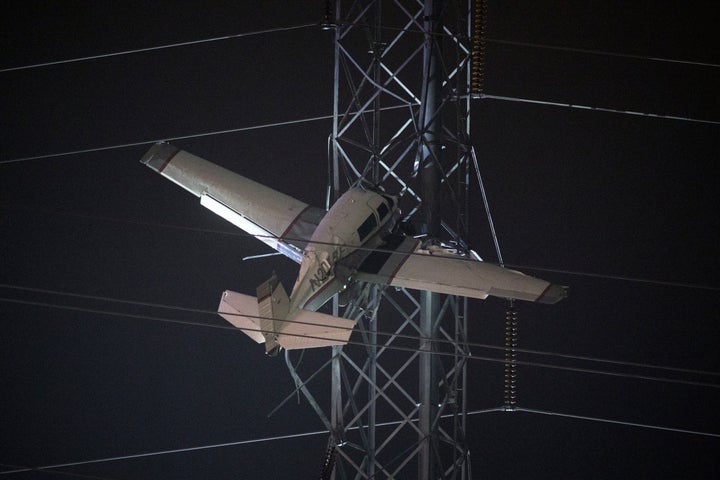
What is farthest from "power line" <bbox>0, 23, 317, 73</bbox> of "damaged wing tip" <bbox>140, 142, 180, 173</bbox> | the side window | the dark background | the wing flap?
the wing flap

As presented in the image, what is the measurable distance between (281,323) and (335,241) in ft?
2.95

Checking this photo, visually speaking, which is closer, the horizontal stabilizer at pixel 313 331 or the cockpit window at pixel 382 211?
the horizontal stabilizer at pixel 313 331

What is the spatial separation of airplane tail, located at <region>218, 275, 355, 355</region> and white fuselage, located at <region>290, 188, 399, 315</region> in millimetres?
153

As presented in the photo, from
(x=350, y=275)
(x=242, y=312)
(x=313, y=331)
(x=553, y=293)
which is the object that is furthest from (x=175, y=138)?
(x=553, y=293)

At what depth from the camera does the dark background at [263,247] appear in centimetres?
1469

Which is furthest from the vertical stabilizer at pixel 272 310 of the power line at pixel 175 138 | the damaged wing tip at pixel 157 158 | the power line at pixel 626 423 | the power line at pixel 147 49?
the power line at pixel 626 423

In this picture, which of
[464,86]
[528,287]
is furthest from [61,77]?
[528,287]

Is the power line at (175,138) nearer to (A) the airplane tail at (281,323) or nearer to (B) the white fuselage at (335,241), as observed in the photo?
(B) the white fuselage at (335,241)

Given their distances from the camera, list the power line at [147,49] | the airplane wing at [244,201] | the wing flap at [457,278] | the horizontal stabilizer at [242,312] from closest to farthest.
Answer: the wing flap at [457,278]
the horizontal stabilizer at [242,312]
the airplane wing at [244,201]
the power line at [147,49]

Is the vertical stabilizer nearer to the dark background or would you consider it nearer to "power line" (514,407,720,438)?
the dark background

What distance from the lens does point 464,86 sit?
512 inches

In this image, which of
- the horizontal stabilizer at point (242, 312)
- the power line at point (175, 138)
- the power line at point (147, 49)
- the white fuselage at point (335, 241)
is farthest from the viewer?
the power line at point (175, 138)

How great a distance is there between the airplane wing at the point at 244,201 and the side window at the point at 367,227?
0.71m

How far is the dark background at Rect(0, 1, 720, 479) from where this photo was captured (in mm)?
14688
